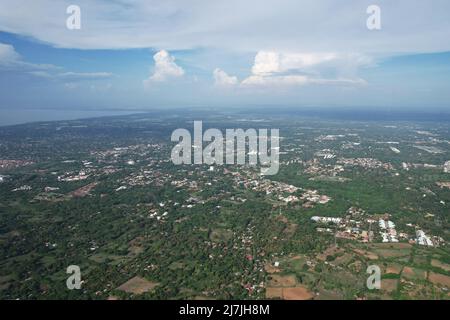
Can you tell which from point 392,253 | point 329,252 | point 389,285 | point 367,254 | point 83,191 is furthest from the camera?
point 83,191

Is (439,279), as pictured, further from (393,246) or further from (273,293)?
(273,293)

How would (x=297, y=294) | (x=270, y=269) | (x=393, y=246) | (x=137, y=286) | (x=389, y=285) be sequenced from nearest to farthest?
(x=297, y=294) → (x=389, y=285) → (x=137, y=286) → (x=270, y=269) → (x=393, y=246)

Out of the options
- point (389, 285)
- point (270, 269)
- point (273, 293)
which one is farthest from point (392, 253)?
point (273, 293)

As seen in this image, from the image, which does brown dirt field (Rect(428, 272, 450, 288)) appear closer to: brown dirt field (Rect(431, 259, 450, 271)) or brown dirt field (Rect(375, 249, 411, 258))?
brown dirt field (Rect(431, 259, 450, 271))

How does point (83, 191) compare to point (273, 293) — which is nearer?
point (273, 293)

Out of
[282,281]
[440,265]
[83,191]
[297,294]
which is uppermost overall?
[83,191]
